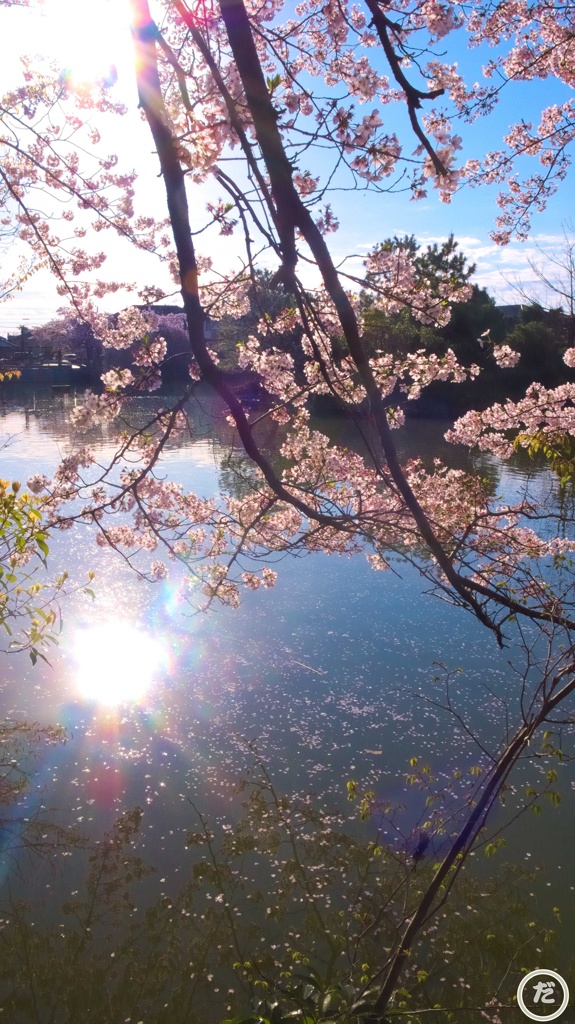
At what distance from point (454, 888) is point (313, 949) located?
26.5 inches

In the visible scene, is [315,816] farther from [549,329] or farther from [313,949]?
[549,329]

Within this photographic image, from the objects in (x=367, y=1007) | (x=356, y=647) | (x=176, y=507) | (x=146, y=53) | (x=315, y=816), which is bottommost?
(x=367, y=1007)

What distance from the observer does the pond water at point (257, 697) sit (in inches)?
136

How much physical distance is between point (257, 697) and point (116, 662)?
109cm

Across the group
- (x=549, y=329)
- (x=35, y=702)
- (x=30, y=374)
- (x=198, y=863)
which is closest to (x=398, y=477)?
(x=198, y=863)

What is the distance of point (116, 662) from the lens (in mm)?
4867

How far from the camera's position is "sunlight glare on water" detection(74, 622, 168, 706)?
4473mm

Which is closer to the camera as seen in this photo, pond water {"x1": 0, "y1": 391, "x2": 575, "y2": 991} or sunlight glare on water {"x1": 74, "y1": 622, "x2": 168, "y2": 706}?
pond water {"x1": 0, "y1": 391, "x2": 575, "y2": 991}

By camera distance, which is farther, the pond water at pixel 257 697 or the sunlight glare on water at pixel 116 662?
the sunlight glare on water at pixel 116 662

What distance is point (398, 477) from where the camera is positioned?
1654 millimetres

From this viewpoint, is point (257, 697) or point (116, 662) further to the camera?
point (116, 662)

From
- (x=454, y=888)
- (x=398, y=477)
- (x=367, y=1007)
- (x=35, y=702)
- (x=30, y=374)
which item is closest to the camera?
(x=398, y=477)

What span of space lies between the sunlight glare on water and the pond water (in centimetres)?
1

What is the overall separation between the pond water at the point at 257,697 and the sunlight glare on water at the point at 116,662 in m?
0.01
